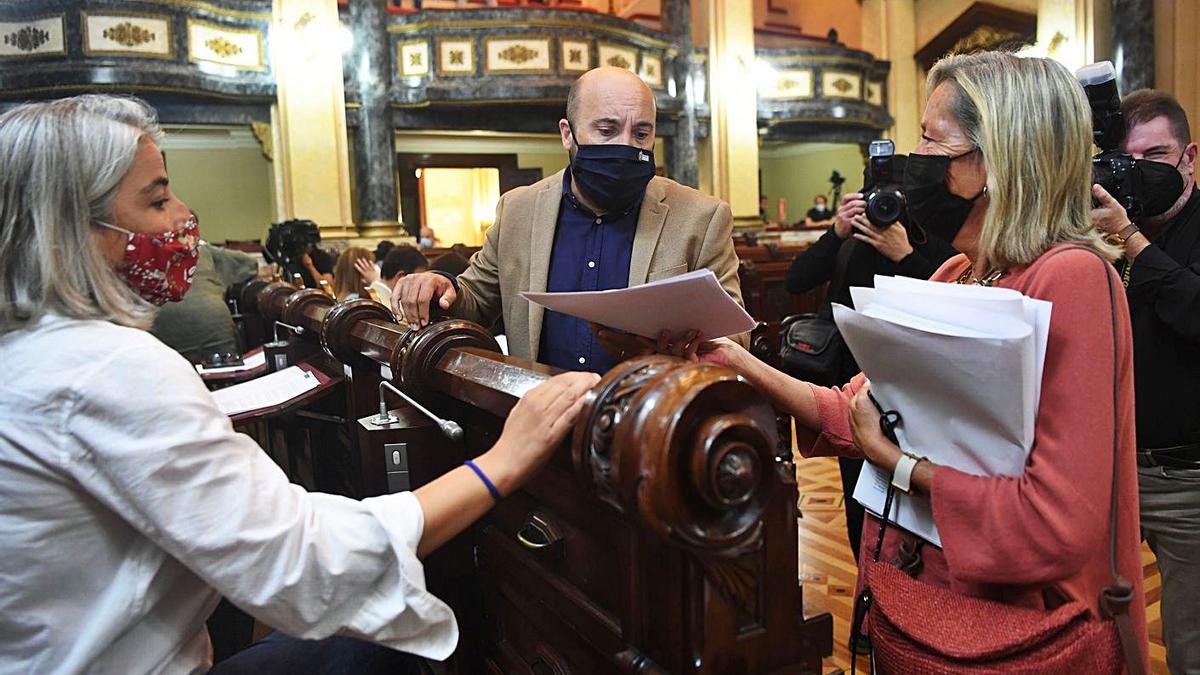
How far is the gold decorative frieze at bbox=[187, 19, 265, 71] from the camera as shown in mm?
8719

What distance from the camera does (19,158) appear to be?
1.08m

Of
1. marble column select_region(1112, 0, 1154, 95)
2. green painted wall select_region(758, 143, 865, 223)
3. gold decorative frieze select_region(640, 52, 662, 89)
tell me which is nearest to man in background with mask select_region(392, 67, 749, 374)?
marble column select_region(1112, 0, 1154, 95)

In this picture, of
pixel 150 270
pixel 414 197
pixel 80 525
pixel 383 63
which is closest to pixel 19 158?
pixel 150 270

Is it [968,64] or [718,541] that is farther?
[968,64]

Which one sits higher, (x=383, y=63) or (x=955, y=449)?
(x=383, y=63)

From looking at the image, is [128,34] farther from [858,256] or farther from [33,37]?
[858,256]

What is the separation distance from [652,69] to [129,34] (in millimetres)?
6030

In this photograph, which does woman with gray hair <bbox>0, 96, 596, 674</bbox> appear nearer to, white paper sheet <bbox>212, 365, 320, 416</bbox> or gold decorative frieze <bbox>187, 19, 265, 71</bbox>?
white paper sheet <bbox>212, 365, 320, 416</bbox>

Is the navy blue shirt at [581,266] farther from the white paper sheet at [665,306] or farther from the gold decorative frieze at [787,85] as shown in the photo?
the gold decorative frieze at [787,85]

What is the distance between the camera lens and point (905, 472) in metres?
Answer: 1.20

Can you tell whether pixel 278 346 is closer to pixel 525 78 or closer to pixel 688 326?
pixel 688 326

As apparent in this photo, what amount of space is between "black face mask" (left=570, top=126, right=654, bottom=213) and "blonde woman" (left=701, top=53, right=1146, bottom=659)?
29.0 inches

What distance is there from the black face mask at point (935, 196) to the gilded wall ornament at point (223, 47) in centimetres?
914

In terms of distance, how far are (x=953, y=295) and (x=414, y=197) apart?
13483mm
